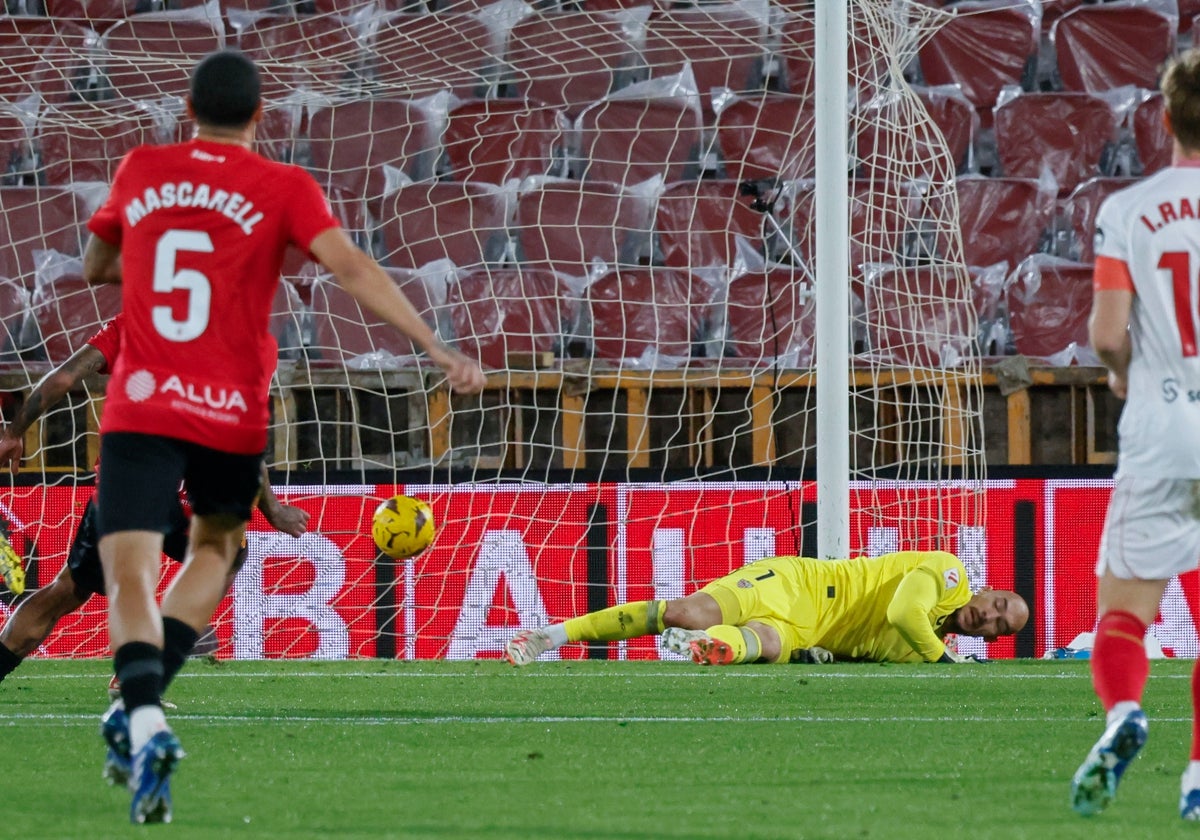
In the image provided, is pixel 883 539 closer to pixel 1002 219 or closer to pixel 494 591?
pixel 494 591

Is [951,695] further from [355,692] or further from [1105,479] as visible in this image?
[1105,479]

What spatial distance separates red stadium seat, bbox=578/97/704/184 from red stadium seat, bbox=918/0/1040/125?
2.04 m

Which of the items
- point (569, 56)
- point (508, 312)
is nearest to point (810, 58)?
point (569, 56)

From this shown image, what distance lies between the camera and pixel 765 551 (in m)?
8.86

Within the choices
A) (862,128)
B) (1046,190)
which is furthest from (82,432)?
(1046,190)

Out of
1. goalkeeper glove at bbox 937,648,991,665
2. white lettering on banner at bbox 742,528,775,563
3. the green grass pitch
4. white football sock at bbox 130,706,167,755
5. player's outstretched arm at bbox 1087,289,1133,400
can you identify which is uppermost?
player's outstretched arm at bbox 1087,289,1133,400

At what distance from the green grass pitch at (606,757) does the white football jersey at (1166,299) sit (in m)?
0.68

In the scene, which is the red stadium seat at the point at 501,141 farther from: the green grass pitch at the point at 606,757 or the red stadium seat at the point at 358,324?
the green grass pitch at the point at 606,757

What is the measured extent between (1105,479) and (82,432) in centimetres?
542

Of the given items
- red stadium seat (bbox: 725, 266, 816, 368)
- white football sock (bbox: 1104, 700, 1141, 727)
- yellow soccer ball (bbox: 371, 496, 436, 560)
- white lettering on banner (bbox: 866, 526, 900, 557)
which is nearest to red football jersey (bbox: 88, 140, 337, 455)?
white football sock (bbox: 1104, 700, 1141, 727)

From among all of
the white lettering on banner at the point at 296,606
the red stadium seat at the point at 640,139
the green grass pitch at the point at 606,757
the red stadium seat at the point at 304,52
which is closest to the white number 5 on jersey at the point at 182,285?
the green grass pitch at the point at 606,757

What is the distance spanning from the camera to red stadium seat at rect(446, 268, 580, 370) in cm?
1067

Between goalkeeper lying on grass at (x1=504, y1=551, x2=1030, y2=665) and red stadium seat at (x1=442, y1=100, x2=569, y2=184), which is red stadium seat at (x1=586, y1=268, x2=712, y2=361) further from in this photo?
goalkeeper lying on grass at (x1=504, y1=551, x2=1030, y2=665)

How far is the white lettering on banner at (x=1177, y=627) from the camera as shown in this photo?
8695 mm
